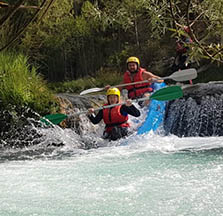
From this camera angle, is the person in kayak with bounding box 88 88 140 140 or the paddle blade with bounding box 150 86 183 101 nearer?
the paddle blade with bounding box 150 86 183 101

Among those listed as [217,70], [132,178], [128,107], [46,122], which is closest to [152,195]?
[132,178]

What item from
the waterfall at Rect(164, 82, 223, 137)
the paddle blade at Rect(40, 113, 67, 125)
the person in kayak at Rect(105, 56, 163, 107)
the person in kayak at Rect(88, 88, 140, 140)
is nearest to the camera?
the person in kayak at Rect(88, 88, 140, 140)

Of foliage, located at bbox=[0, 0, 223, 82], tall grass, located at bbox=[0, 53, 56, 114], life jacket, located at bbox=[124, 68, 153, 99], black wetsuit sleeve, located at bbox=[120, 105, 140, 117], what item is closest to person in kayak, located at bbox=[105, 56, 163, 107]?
life jacket, located at bbox=[124, 68, 153, 99]

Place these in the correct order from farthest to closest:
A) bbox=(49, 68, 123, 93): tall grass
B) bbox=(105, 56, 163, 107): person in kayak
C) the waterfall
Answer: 1. bbox=(49, 68, 123, 93): tall grass
2. bbox=(105, 56, 163, 107): person in kayak
3. the waterfall

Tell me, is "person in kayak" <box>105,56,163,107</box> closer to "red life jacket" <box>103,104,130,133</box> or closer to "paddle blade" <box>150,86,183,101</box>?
"paddle blade" <box>150,86,183,101</box>

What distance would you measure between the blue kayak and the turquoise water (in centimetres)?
55

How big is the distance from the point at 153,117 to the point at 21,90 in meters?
2.06

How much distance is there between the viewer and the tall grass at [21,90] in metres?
6.32

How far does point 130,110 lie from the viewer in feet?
19.0

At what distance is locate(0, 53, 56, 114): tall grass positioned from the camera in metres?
6.32

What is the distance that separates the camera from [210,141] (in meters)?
5.92

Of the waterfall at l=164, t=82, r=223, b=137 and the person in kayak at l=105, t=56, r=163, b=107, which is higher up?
the person in kayak at l=105, t=56, r=163, b=107

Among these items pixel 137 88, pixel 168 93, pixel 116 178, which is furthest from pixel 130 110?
pixel 116 178

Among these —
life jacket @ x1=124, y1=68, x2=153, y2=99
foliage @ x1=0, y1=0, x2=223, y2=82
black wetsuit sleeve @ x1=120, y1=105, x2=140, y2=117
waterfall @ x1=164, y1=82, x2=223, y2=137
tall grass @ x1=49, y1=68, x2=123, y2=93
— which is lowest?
waterfall @ x1=164, y1=82, x2=223, y2=137
